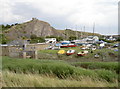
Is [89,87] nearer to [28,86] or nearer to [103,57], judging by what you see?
[28,86]

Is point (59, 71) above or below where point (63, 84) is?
below

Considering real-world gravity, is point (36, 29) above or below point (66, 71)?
above

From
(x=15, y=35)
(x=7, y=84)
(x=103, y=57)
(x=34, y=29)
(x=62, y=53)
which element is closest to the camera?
(x=7, y=84)

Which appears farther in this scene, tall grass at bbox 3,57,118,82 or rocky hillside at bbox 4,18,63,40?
rocky hillside at bbox 4,18,63,40

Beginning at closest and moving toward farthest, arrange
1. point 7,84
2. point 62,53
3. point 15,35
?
point 7,84
point 62,53
point 15,35

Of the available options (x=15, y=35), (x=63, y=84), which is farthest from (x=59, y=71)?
(x=15, y=35)

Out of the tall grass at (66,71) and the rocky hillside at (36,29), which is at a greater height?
the rocky hillside at (36,29)

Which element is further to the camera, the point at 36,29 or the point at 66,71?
the point at 36,29

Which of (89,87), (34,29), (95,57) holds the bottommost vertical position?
(95,57)

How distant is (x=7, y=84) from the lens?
5109 millimetres

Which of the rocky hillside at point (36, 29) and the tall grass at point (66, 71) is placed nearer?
the tall grass at point (66, 71)

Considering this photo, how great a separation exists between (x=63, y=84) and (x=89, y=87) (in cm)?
81

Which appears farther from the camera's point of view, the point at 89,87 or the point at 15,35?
the point at 15,35

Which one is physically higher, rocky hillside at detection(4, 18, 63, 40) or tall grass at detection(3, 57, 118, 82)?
rocky hillside at detection(4, 18, 63, 40)
